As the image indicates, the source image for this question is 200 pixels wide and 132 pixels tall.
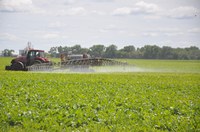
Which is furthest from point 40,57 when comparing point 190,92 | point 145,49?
point 145,49

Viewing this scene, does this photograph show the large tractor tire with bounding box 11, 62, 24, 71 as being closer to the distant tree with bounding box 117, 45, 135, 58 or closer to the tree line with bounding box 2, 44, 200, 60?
the tree line with bounding box 2, 44, 200, 60

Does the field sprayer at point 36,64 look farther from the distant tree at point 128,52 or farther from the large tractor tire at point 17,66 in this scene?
the distant tree at point 128,52

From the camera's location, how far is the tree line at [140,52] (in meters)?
69.8

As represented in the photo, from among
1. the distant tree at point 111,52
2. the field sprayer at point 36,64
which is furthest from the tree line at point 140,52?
the field sprayer at point 36,64

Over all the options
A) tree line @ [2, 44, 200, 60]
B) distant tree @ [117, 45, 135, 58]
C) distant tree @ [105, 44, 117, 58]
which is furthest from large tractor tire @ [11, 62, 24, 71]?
distant tree @ [117, 45, 135, 58]

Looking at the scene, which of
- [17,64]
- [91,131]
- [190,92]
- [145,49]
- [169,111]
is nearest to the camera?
[91,131]

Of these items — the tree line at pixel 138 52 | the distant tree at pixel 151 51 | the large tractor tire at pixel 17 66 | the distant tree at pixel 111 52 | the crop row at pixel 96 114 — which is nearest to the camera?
the crop row at pixel 96 114

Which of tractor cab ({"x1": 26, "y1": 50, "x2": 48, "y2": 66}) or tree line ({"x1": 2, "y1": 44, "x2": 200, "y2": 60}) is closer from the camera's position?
tractor cab ({"x1": 26, "y1": 50, "x2": 48, "y2": 66})

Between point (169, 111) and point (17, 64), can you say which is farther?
point (17, 64)

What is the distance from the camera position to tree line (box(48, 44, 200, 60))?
229 feet

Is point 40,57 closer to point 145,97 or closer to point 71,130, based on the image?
point 145,97

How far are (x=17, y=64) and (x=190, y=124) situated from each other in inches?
847

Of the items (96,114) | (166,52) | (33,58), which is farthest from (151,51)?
(96,114)

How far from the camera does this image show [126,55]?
9862 centimetres
